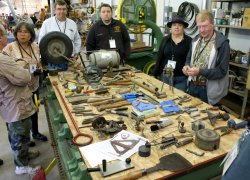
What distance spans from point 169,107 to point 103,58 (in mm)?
1092

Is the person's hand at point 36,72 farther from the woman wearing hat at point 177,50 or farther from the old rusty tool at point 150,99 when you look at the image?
the woman wearing hat at point 177,50

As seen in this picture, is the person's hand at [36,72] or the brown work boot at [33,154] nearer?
the person's hand at [36,72]

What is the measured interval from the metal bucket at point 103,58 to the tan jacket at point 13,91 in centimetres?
82

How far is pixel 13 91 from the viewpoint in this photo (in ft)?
5.83

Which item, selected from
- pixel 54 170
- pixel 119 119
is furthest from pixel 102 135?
pixel 54 170

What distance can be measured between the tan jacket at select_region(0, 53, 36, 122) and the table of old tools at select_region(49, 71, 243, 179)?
0.30 m

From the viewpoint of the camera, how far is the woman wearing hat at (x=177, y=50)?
2.38m

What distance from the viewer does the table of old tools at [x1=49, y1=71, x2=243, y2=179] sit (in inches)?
45.8

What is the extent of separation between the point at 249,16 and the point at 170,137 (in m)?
2.39

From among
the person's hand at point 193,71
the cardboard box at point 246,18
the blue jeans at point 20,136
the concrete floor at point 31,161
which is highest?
the cardboard box at point 246,18

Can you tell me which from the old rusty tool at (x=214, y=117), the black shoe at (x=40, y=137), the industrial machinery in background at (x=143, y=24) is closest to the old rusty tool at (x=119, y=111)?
the old rusty tool at (x=214, y=117)

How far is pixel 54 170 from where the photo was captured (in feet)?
7.32

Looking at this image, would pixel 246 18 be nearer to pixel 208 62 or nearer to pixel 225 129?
pixel 208 62

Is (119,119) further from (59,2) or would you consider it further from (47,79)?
(59,2)
